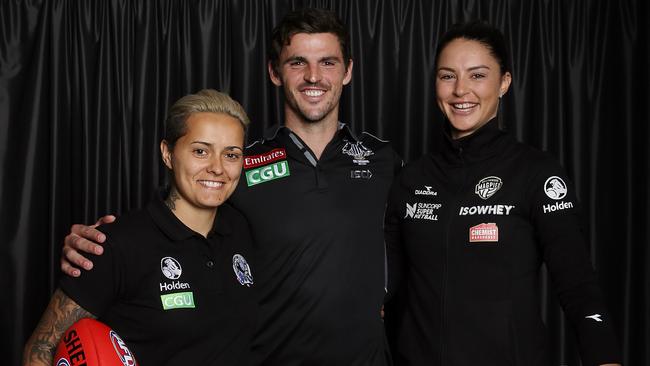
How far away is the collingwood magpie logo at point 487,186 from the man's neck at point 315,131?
1.76ft

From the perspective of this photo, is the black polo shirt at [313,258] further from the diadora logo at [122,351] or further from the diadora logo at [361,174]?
the diadora logo at [122,351]

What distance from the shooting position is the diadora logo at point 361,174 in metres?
1.95

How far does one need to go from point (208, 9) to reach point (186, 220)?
153 cm

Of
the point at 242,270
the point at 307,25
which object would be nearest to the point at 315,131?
the point at 307,25

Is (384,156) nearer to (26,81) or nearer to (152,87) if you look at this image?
(152,87)

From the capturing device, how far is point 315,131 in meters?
1.98

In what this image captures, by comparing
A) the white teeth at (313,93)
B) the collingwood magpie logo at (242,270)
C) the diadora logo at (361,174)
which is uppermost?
the white teeth at (313,93)

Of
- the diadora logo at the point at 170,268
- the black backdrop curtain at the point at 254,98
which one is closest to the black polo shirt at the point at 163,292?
the diadora logo at the point at 170,268

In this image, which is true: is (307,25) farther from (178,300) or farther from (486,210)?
(178,300)

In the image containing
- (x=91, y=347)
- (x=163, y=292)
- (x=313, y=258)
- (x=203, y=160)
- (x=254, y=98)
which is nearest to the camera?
(x=91, y=347)

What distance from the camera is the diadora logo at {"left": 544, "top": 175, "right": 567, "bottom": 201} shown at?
5.02ft

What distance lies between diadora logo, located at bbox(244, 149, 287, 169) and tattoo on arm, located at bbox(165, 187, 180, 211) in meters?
0.33

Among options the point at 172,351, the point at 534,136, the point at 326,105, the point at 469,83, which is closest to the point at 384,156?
the point at 326,105

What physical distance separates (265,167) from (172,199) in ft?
1.23
